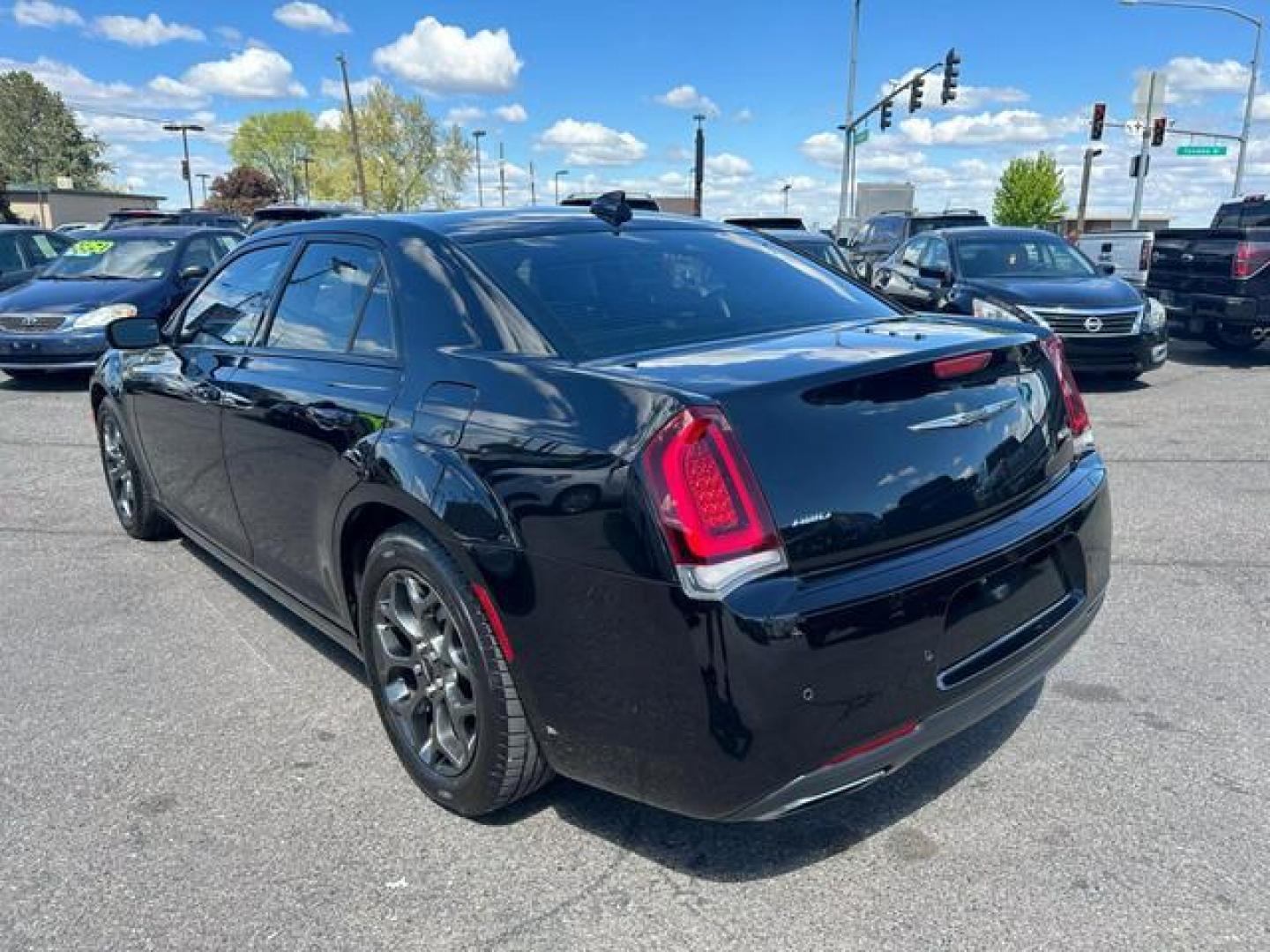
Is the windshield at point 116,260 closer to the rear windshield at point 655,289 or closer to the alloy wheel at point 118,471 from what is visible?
the alloy wheel at point 118,471

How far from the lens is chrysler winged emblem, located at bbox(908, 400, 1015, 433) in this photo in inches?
90.0

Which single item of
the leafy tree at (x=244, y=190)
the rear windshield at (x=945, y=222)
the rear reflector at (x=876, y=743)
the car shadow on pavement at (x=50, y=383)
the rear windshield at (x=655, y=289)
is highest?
the leafy tree at (x=244, y=190)

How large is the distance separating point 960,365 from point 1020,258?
9151 millimetres

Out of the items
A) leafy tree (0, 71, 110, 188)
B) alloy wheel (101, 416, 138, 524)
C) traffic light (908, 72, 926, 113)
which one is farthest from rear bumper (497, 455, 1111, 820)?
leafy tree (0, 71, 110, 188)

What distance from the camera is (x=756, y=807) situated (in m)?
2.06

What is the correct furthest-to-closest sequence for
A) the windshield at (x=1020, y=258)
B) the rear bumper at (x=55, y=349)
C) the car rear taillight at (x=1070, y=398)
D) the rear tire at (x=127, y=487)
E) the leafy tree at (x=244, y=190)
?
A: the leafy tree at (x=244, y=190) → the windshield at (x=1020, y=258) → the rear bumper at (x=55, y=349) → the rear tire at (x=127, y=487) → the car rear taillight at (x=1070, y=398)

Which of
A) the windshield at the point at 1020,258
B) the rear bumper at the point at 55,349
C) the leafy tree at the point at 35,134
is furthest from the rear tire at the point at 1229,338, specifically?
the leafy tree at the point at 35,134

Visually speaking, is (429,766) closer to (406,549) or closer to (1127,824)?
(406,549)

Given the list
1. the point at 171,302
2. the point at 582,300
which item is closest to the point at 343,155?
the point at 171,302

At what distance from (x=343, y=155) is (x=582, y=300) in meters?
76.2

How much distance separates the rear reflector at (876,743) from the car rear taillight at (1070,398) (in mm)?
1193

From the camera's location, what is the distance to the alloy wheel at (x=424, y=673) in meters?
2.62

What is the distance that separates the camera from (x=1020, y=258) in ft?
34.9

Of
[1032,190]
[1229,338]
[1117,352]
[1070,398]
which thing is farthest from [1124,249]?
[1032,190]
